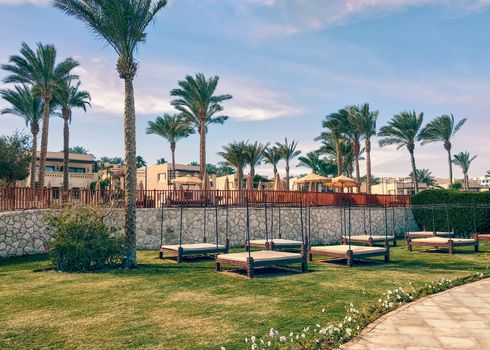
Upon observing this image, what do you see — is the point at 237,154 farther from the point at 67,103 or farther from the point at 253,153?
the point at 67,103

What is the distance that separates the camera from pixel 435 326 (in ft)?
21.6

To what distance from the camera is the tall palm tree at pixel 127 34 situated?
45.8 feet

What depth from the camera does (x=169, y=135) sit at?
43750mm

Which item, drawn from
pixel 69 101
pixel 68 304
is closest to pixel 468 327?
pixel 68 304

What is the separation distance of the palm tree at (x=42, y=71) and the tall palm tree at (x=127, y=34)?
1563 cm

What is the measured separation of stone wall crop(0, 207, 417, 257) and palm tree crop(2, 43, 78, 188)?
11741 mm

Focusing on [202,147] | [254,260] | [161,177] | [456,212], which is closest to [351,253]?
[254,260]

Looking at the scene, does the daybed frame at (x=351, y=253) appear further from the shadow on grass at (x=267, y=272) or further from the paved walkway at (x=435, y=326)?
the paved walkway at (x=435, y=326)

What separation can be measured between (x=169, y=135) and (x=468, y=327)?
39.4 meters

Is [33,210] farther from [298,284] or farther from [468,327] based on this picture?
[468,327]

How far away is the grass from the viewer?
6.44 m

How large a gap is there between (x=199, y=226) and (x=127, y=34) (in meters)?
9.87

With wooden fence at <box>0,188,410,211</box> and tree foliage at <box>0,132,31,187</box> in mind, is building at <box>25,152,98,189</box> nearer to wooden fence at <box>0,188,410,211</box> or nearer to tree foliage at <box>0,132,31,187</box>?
tree foliage at <box>0,132,31,187</box>

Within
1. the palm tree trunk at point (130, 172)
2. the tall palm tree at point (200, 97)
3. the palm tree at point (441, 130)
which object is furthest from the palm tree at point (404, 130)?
the palm tree trunk at point (130, 172)
